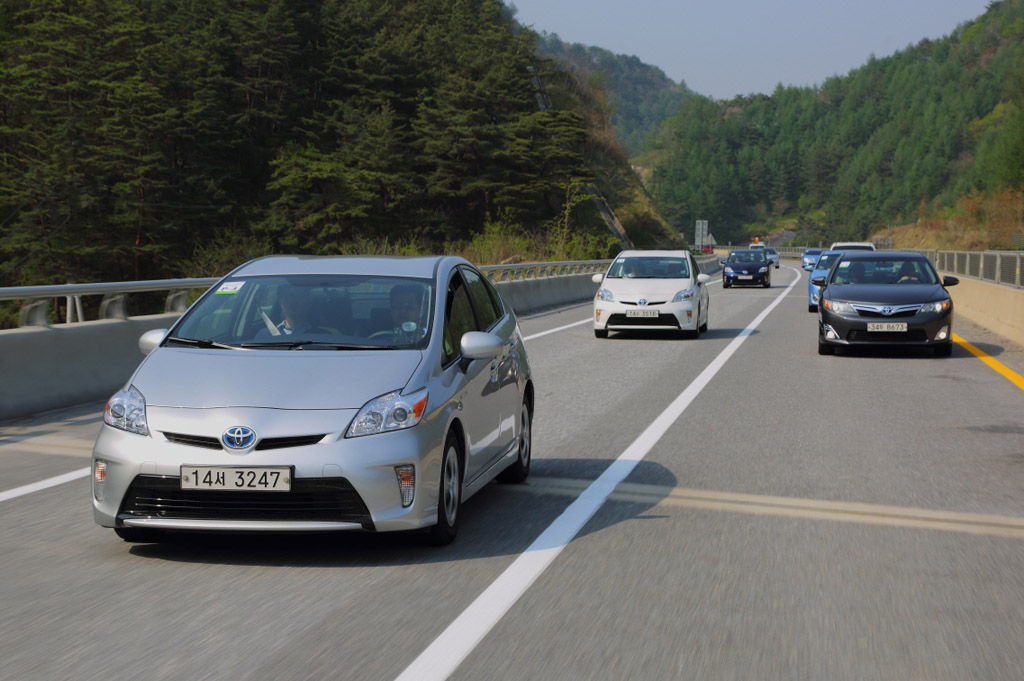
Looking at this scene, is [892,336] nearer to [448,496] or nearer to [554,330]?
[554,330]

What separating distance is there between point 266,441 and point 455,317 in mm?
1762

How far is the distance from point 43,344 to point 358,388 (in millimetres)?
6637

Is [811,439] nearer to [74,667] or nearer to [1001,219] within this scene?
[74,667]

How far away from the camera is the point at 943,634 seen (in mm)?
4512

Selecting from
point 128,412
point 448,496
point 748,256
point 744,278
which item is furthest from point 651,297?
point 748,256

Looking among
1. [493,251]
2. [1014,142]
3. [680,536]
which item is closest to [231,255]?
[493,251]

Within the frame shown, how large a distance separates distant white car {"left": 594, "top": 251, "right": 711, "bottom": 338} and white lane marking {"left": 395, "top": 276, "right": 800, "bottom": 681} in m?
10.4

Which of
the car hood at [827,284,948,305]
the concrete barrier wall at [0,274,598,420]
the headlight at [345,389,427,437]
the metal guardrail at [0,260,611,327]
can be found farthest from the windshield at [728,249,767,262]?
the headlight at [345,389,427,437]

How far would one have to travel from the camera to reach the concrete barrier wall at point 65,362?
10.8m

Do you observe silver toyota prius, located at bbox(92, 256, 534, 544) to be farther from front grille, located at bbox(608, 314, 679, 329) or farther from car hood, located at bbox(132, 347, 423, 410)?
front grille, located at bbox(608, 314, 679, 329)

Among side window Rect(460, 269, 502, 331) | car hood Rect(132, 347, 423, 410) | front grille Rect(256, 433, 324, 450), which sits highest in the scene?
side window Rect(460, 269, 502, 331)

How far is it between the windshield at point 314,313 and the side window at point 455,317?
5.1 inches

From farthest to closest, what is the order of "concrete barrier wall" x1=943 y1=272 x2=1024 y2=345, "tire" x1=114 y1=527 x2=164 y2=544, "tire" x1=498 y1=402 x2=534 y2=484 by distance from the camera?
"concrete barrier wall" x1=943 y1=272 x2=1024 y2=345 → "tire" x1=498 y1=402 x2=534 y2=484 → "tire" x1=114 y1=527 x2=164 y2=544

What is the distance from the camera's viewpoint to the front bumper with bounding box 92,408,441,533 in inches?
212
